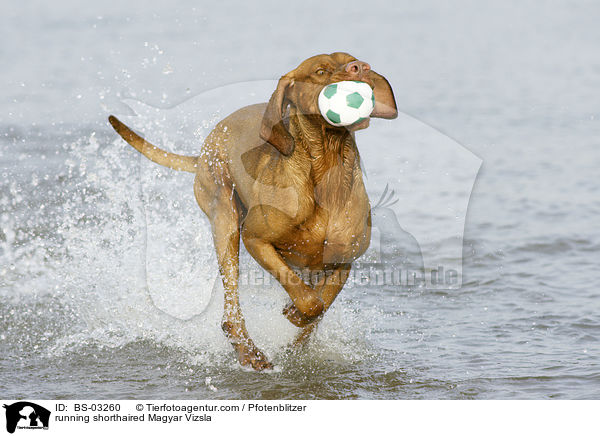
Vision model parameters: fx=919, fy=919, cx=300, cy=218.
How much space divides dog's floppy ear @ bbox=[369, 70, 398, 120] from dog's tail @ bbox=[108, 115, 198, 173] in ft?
4.72

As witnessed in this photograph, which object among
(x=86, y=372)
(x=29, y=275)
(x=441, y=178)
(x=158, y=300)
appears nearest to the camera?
(x=86, y=372)

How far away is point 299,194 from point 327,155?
22 centimetres

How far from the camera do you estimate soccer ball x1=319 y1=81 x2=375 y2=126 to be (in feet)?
12.5

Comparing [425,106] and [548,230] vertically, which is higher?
[425,106]

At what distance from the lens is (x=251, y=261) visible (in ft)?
18.4

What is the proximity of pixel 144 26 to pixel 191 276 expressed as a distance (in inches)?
415

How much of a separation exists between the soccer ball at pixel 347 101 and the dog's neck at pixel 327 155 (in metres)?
0.16

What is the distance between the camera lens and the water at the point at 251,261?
4.59 metres

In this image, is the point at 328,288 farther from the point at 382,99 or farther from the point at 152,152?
the point at 152,152
